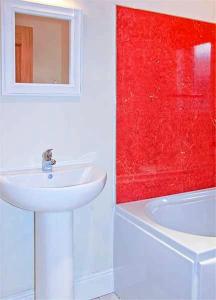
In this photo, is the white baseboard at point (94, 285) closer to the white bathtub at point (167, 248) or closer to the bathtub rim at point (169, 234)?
the white bathtub at point (167, 248)

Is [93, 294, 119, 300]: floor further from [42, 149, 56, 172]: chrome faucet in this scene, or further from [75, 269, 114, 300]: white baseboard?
[42, 149, 56, 172]: chrome faucet

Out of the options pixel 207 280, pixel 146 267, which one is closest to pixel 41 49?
pixel 146 267

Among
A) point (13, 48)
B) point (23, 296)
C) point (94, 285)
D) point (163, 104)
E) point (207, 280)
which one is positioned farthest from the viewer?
point (163, 104)

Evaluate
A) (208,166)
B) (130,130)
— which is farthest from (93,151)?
(208,166)

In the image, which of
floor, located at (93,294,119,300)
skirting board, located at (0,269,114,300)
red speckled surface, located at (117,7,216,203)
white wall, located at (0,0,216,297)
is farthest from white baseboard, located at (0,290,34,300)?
red speckled surface, located at (117,7,216,203)

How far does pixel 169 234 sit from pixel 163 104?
101 centimetres

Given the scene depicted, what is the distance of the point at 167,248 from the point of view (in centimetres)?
156

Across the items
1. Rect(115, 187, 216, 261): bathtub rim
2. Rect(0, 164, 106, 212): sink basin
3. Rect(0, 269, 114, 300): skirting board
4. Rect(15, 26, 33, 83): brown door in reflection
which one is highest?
Rect(15, 26, 33, 83): brown door in reflection

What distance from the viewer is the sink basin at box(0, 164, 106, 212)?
1.43m

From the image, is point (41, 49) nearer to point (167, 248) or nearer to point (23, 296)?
point (167, 248)

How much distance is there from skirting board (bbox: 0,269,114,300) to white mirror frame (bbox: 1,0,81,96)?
4.06ft

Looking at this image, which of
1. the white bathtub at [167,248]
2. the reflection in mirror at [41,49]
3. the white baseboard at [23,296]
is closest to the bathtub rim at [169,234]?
the white bathtub at [167,248]

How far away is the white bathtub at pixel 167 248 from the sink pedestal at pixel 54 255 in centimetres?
42

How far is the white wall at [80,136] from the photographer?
5.83ft
